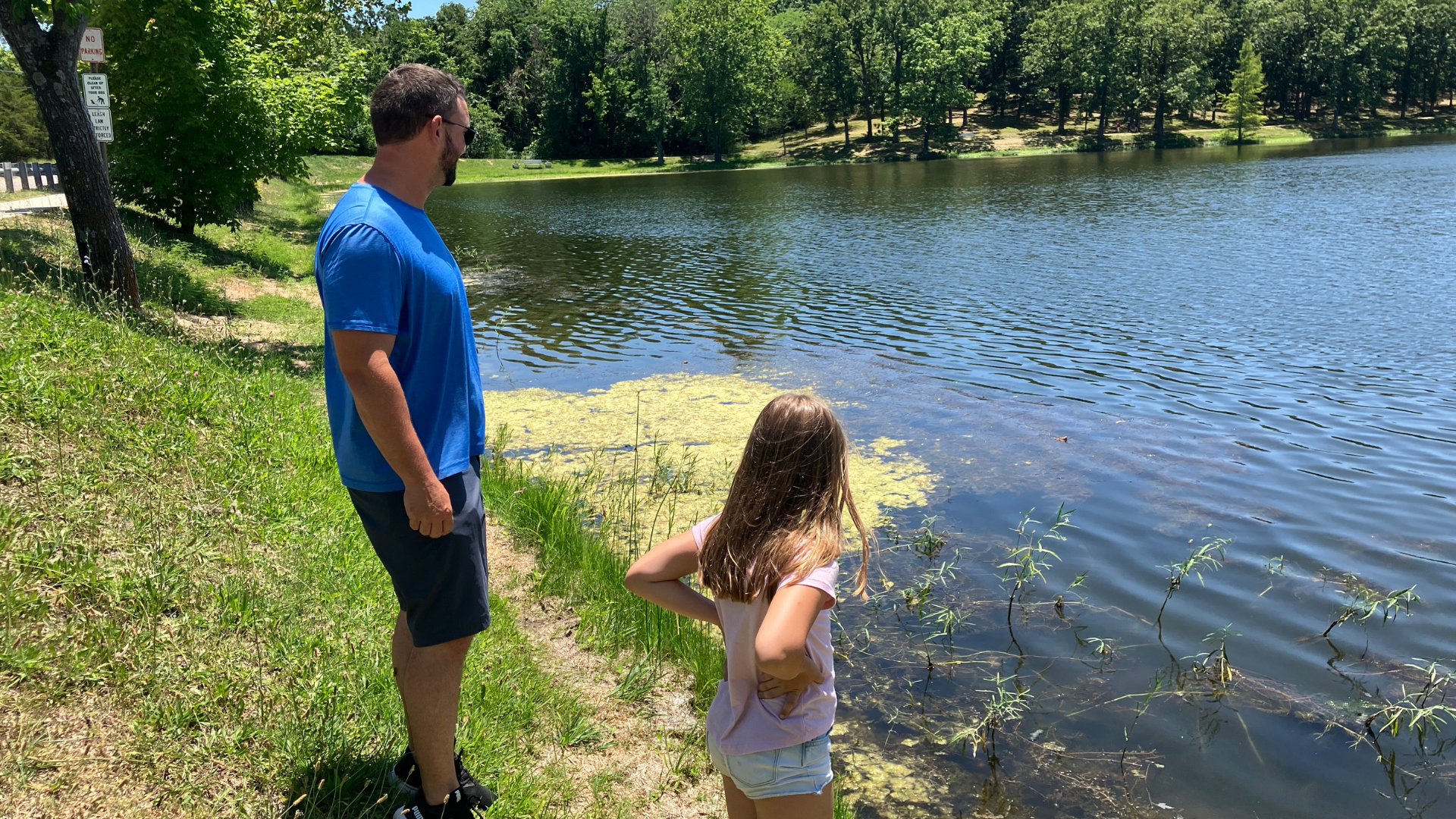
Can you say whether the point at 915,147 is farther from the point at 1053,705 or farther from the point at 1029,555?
the point at 1053,705

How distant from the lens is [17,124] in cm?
3775

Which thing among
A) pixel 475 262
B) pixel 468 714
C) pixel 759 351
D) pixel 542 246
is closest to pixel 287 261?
pixel 475 262

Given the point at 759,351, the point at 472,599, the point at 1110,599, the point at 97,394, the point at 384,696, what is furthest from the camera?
the point at 759,351

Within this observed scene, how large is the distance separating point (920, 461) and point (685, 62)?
220 ft

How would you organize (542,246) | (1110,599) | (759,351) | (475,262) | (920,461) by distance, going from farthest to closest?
1. (542,246)
2. (475,262)
3. (759,351)
4. (920,461)
5. (1110,599)

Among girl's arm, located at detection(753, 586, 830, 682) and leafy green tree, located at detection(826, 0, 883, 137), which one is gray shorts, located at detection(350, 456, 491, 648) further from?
leafy green tree, located at detection(826, 0, 883, 137)

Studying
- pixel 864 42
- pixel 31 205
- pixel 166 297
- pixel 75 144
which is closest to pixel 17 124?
pixel 31 205

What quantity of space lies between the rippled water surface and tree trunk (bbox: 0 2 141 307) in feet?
14.8

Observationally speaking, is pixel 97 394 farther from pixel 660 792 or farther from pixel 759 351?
pixel 759 351

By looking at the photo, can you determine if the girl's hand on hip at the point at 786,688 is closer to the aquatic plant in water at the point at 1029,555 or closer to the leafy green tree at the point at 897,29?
the aquatic plant in water at the point at 1029,555

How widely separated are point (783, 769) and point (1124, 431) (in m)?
8.10

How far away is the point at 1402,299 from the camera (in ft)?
47.8

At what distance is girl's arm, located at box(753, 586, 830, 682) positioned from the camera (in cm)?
215

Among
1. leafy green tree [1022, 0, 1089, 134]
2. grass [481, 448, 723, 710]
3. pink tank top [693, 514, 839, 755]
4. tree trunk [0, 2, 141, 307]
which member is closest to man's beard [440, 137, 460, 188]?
pink tank top [693, 514, 839, 755]
